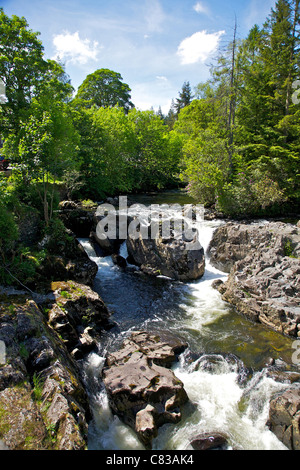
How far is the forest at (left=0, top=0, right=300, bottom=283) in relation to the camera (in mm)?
11859

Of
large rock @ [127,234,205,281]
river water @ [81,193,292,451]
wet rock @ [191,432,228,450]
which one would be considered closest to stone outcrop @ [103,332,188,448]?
river water @ [81,193,292,451]

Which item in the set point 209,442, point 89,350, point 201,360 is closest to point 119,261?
point 89,350

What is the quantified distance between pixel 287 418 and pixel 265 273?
6.05 meters

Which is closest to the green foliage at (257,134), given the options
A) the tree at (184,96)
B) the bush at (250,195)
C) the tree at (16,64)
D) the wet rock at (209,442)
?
the bush at (250,195)

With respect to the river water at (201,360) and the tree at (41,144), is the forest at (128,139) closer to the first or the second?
the tree at (41,144)

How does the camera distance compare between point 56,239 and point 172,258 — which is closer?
point 56,239

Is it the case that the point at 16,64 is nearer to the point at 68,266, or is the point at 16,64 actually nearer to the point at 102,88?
the point at 68,266

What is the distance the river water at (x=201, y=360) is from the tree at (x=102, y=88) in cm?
3690

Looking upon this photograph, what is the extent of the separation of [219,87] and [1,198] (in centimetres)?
1960

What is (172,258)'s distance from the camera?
14344mm

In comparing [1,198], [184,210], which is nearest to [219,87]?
[184,210]

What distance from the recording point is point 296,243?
38.9ft

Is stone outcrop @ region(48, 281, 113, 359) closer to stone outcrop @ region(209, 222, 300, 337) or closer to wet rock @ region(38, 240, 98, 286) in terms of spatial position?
wet rock @ region(38, 240, 98, 286)
